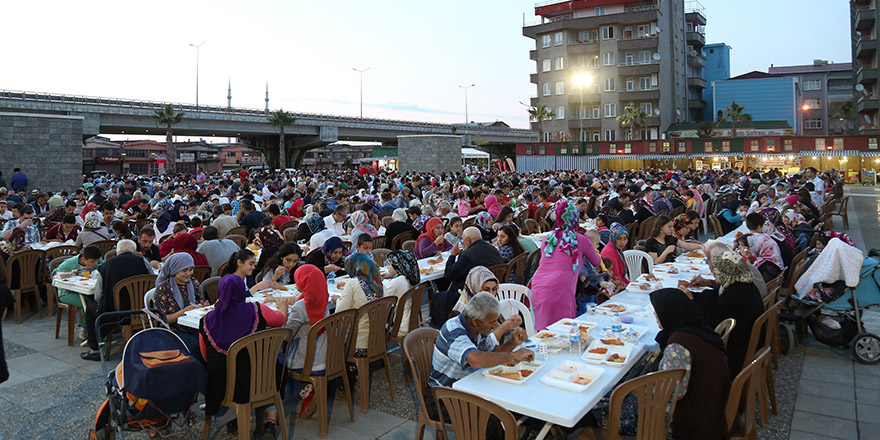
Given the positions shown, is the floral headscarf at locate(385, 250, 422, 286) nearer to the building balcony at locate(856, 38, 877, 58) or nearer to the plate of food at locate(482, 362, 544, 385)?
the plate of food at locate(482, 362, 544, 385)

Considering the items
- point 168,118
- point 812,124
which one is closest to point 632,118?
point 812,124

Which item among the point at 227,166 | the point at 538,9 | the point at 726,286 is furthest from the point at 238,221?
the point at 227,166

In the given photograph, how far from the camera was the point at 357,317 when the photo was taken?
5168 mm

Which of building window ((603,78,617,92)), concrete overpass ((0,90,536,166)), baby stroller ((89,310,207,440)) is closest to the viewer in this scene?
baby stroller ((89,310,207,440))

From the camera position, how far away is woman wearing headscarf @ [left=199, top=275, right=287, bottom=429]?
14.4 ft

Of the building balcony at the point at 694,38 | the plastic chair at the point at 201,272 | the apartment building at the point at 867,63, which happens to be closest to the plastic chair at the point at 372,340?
the plastic chair at the point at 201,272

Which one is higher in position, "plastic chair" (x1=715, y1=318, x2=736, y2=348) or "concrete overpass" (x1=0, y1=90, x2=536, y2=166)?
"concrete overpass" (x1=0, y1=90, x2=536, y2=166)

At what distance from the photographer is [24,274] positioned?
8.52 metres

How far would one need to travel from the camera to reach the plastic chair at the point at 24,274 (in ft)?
27.5

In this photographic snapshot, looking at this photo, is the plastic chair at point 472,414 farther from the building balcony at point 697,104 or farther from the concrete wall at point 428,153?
the building balcony at point 697,104

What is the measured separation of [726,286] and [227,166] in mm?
101805

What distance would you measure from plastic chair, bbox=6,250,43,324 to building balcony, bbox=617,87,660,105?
5903 cm

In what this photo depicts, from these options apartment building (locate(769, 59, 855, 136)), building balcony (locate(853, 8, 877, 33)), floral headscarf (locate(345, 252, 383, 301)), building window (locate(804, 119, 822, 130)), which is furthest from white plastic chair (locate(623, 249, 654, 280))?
building window (locate(804, 119, 822, 130))

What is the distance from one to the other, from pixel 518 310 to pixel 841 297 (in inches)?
146
